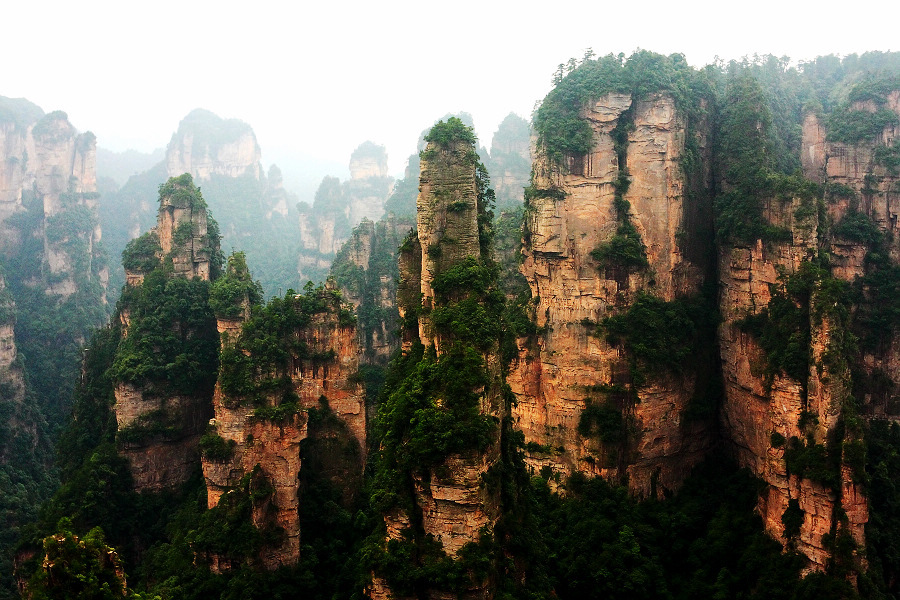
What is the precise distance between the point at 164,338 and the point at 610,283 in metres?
19.3

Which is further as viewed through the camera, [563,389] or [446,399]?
[563,389]

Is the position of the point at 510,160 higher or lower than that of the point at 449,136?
lower

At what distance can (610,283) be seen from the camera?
3120 cm

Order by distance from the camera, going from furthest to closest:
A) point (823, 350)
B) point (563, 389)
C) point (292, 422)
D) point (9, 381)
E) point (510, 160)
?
point (510, 160)
point (9, 381)
point (563, 389)
point (823, 350)
point (292, 422)

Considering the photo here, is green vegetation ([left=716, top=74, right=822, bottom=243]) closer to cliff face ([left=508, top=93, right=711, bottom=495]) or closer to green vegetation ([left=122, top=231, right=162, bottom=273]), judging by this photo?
cliff face ([left=508, top=93, right=711, bottom=495])

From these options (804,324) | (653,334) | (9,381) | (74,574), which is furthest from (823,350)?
(9,381)

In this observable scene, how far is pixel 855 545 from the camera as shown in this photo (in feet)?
76.9

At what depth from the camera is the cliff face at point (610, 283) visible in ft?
101

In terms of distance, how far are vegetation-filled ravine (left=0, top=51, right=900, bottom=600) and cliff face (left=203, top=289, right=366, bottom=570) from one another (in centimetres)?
8

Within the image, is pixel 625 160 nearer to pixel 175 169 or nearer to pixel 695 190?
pixel 695 190

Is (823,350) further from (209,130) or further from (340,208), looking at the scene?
(209,130)

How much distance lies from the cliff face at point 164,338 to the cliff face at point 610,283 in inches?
555

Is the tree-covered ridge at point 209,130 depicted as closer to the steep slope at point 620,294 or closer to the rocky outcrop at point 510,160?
the rocky outcrop at point 510,160

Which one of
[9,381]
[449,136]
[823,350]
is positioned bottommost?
[9,381]
